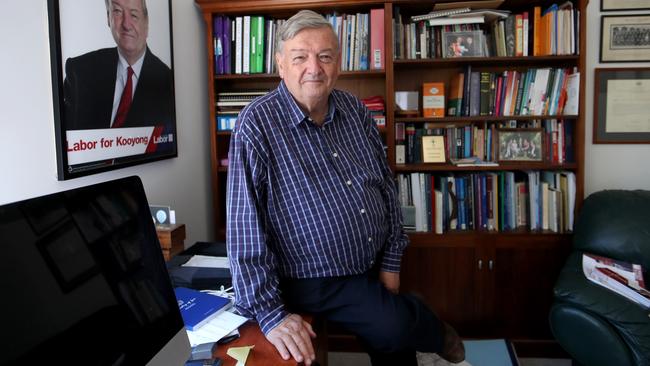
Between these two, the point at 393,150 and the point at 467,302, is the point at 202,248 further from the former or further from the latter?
the point at 467,302

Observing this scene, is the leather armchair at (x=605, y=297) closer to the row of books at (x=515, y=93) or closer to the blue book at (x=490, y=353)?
the blue book at (x=490, y=353)

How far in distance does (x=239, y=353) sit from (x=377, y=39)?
6.01 ft

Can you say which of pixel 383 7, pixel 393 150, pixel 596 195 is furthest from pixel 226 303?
pixel 596 195

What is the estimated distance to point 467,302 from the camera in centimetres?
238

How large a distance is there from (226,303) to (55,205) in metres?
0.69

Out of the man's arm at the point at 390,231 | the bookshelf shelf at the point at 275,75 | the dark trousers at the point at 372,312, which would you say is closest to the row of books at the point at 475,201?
A: the bookshelf shelf at the point at 275,75

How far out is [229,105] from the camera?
7.90 feet

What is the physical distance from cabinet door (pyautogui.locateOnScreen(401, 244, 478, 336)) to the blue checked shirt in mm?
989

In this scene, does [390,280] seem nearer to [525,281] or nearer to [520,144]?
[525,281]

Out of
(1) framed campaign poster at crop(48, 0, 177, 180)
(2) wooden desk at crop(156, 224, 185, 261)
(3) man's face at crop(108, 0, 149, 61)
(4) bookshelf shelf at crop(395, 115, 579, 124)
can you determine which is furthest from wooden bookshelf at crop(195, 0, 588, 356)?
(2) wooden desk at crop(156, 224, 185, 261)

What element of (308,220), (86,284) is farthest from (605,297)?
(86,284)

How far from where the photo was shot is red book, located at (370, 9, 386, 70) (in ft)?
7.50

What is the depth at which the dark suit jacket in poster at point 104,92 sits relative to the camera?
1.36m

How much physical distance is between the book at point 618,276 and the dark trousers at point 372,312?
958 mm
